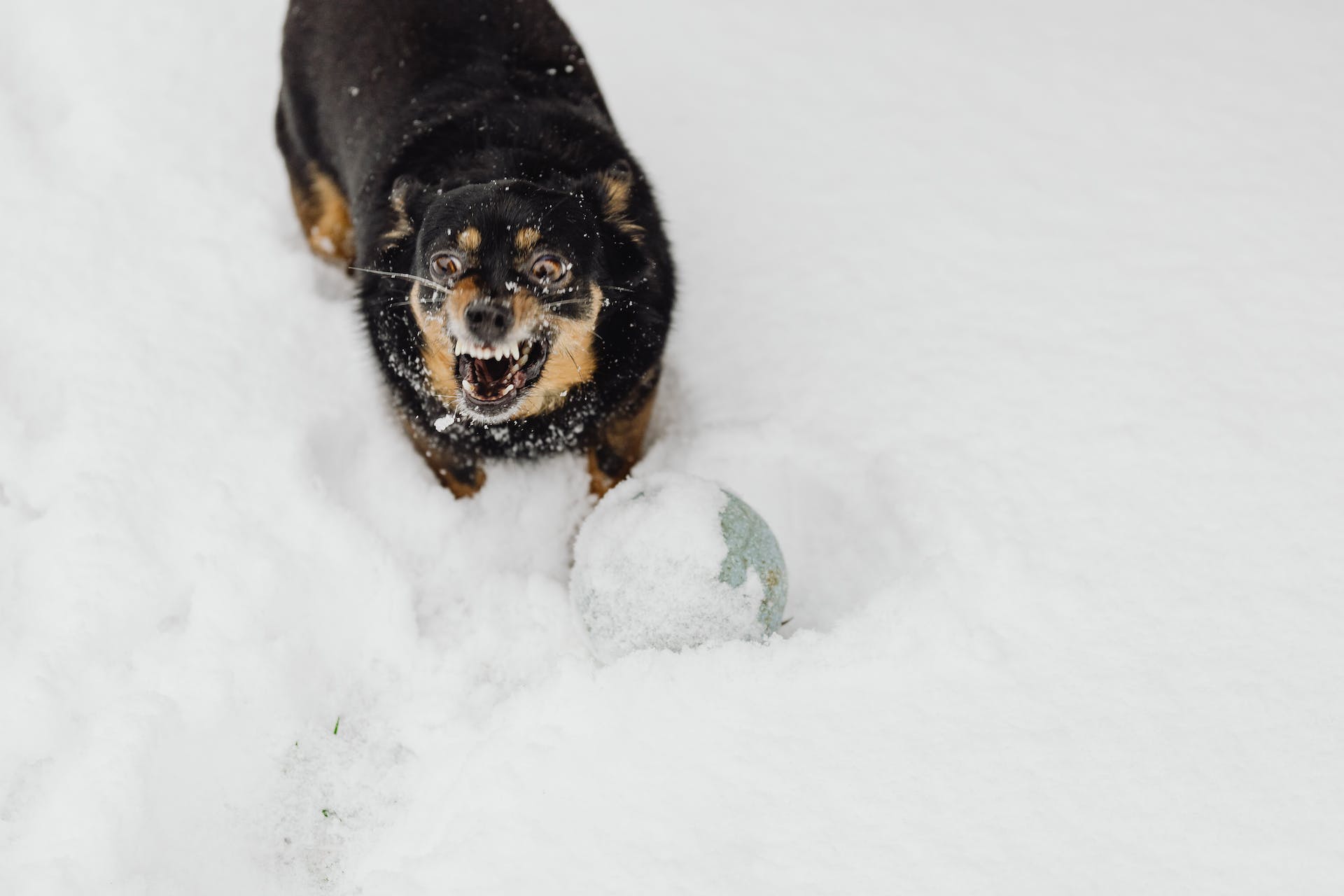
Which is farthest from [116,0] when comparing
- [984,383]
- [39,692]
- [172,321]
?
[984,383]

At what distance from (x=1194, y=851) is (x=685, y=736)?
1210 millimetres

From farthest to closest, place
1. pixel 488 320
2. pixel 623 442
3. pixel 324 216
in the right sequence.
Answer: pixel 324 216 < pixel 623 442 < pixel 488 320

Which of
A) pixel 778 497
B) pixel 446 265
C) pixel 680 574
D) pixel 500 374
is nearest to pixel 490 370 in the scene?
pixel 500 374

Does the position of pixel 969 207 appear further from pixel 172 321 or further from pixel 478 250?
pixel 172 321

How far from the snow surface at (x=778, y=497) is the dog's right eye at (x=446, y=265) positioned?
32.6 inches

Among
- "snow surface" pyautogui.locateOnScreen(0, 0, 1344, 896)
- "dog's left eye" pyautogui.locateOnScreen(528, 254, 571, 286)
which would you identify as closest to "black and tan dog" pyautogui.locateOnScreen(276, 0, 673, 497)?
"dog's left eye" pyautogui.locateOnScreen(528, 254, 571, 286)

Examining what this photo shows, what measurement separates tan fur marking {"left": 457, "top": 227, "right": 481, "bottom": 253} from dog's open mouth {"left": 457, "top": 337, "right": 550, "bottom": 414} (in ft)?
0.90

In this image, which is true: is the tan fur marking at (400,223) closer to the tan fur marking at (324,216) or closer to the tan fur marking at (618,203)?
the tan fur marking at (618,203)

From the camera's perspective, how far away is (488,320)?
2.30m

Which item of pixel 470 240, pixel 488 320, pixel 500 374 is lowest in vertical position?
pixel 500 374

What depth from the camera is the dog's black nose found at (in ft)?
7.55

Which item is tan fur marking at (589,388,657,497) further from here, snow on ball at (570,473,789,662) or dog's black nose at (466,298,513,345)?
dog's black nose at (466,298,513,345)

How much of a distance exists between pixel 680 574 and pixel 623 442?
0.78 meters

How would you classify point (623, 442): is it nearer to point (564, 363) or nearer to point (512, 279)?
point (564, 363)
